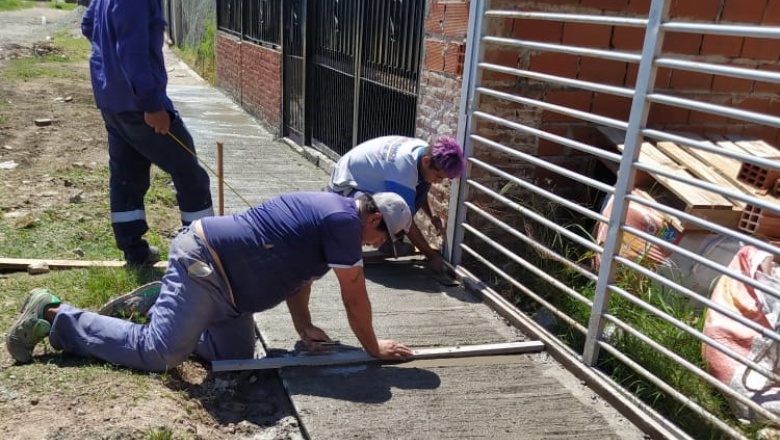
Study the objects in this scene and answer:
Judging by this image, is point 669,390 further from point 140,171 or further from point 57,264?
point 57,264

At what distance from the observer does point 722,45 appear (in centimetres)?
472

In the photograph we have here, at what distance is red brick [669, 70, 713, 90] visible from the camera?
15.5 ft

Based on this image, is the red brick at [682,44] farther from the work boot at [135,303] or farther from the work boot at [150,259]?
the work boot at [150,259]

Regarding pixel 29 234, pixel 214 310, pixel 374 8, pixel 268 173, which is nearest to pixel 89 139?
pixel 268 173

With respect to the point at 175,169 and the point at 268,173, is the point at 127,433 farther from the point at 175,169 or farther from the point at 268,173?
the point at 268,173

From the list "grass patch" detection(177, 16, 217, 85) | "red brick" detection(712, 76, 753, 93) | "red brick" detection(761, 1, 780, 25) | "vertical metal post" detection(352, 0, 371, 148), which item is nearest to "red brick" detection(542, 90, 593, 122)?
"red brick" detection(712, 76, 753, 93)

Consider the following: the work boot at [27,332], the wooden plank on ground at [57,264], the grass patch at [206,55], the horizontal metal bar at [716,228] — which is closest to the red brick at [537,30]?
the horizontal metal bar at [716,228]

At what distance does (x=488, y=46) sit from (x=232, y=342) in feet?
8.43

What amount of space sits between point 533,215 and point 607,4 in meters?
1.75

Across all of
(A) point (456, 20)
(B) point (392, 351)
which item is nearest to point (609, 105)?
(A) point (456, 20)

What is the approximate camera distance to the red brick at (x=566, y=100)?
4535 millimetres

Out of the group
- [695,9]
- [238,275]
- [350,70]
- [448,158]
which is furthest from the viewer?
[350,70]

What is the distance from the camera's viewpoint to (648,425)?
3.00 metres

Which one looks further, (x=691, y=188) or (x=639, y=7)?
(x=639, y=7)
